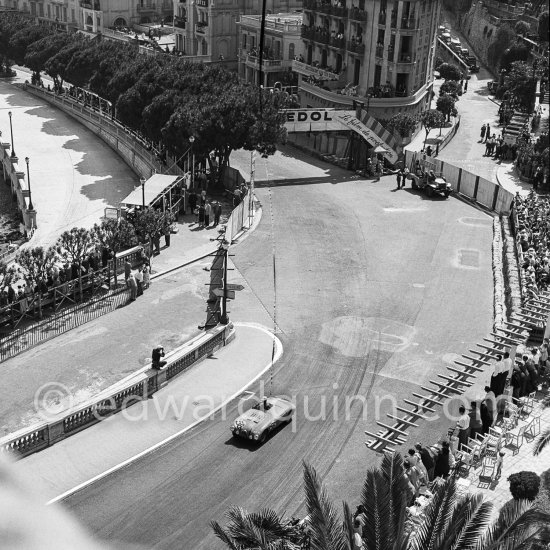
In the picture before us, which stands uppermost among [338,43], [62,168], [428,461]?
[338,43]

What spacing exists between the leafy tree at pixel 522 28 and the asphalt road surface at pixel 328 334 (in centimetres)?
4325

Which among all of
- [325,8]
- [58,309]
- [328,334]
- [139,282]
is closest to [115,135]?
[325,8]

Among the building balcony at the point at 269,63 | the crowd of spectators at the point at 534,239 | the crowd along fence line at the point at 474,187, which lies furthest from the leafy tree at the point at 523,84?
the crowd of spectators at the point at 534,239

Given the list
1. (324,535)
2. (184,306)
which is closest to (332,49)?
(184,306)

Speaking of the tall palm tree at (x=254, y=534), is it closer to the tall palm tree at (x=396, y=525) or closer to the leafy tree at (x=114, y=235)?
the tall palm tree at (x=396, y=525)

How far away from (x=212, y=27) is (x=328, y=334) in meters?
65.8

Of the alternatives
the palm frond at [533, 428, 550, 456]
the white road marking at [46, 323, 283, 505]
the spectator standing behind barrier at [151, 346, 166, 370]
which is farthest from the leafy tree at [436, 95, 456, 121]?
the palm frond at [533, 428, 550, 456]

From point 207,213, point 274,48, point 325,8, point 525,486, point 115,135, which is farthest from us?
point 274,48

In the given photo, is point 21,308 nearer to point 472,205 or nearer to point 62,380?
point 62,380

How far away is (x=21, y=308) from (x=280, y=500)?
15.2 m

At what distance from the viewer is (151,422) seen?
29.5 meters

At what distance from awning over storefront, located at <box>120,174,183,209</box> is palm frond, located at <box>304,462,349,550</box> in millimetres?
32015

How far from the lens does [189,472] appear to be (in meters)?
26.9

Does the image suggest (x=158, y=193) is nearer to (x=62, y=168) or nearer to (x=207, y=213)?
(x=207, y=213)
